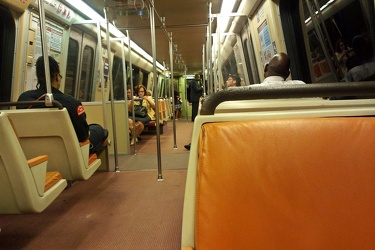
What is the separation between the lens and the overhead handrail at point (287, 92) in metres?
1.02

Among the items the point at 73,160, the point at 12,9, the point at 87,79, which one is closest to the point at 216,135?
the point at 73,160

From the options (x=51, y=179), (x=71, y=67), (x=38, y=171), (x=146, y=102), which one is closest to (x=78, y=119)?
(x=51, y=179)

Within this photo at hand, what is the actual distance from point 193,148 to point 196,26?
504cm

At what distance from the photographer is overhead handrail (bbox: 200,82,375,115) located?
1.02 metres

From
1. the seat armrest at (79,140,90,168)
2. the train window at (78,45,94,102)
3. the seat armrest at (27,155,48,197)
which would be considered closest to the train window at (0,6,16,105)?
the seat armrest at (79,140,90,168)

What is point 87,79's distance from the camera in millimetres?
6449

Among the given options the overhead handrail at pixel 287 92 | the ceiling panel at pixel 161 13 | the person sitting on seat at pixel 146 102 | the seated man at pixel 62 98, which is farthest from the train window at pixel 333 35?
the person sitting on seat at pixel 146 102

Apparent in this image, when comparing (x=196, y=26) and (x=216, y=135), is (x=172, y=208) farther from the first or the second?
(x=196, y=26)

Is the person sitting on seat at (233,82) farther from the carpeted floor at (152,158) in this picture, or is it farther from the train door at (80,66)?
the train door at (80,66)

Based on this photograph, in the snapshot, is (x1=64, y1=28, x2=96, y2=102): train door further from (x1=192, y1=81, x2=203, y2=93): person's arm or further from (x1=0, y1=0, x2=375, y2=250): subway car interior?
(x1=192, y1=81, x2=203, y2=93): person's arm

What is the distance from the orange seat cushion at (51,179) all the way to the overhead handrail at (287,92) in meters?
1.65

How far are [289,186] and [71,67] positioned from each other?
558 cm

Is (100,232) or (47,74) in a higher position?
(47,74)

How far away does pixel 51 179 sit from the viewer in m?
2.27
